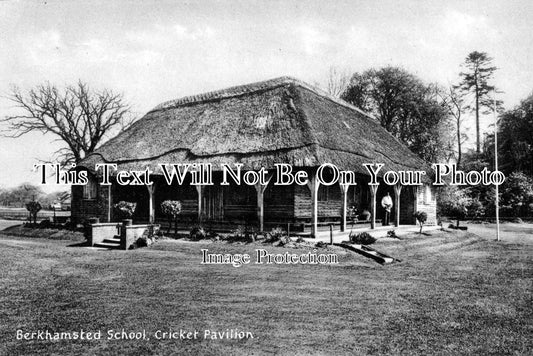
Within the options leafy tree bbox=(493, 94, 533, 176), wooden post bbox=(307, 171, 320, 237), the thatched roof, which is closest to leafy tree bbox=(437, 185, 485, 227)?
leafy tree bbox=(493, 94, 533, 176)

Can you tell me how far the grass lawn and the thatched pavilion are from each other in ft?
18.5

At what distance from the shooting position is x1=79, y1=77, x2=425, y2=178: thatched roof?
17.3 meters

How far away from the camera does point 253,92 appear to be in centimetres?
2264

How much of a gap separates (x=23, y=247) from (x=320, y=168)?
12.4 meters

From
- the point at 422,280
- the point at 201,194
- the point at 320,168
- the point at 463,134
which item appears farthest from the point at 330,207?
the point at 463,134

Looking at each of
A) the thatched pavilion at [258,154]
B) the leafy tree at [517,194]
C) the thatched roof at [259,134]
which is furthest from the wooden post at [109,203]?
the leafy tree at [517,194]

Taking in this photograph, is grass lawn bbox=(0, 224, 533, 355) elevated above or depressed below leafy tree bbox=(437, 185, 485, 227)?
below

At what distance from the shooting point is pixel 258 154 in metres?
17.5

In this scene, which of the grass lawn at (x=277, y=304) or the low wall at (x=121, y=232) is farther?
the low wall at (x=121, y=232)

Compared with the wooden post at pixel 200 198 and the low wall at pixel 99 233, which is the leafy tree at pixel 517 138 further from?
the low wall at pixel 99 233

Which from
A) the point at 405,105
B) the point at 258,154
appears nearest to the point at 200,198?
the point at 258,154

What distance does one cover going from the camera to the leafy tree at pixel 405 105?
130 ft

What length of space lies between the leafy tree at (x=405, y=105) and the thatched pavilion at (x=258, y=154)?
1447cm

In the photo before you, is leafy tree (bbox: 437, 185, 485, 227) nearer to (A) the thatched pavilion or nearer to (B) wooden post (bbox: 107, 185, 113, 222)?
(A) the thatched pavilion
